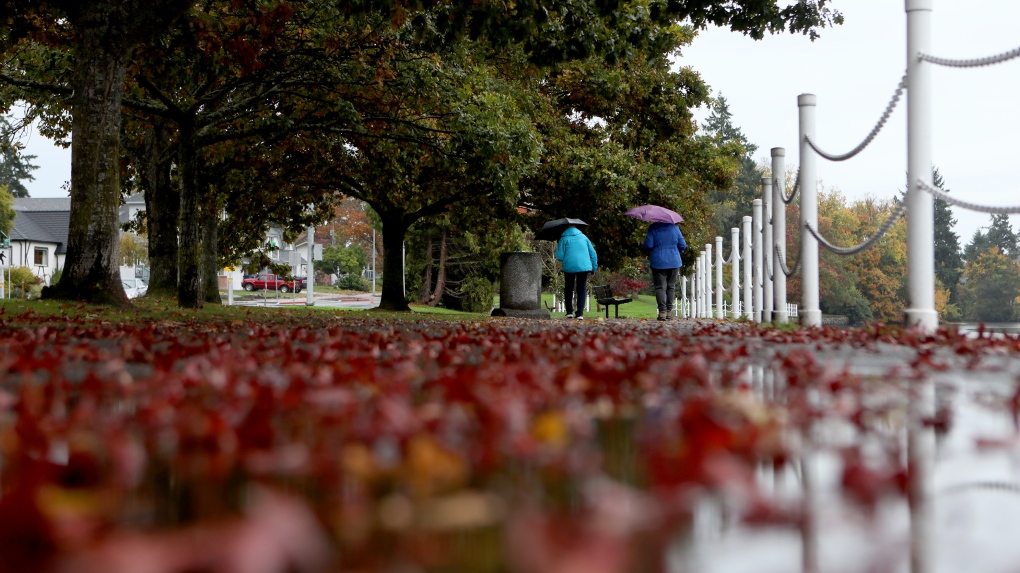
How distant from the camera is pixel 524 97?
24.6 meters

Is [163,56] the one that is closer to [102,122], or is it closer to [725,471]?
[102,122]

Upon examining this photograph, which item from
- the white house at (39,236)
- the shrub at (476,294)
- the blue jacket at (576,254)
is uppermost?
the white house at (39,236)

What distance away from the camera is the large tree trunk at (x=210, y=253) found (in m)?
26.0

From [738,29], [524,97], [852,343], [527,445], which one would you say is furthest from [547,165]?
[527,445]

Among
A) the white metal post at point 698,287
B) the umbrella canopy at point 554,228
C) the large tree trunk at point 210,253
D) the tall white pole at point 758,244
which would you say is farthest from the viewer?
the large tree trunk at point 210,253

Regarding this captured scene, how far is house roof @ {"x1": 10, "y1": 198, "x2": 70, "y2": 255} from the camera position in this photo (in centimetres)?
7062

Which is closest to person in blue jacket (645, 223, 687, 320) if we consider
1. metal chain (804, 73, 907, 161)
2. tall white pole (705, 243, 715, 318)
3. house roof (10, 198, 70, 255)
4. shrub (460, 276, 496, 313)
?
tall white pole (705, 243, 715, 318)

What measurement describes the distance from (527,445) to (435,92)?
16145 mm

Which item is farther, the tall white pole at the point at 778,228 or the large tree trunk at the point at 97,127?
the large tree trunk at the point at 97,127

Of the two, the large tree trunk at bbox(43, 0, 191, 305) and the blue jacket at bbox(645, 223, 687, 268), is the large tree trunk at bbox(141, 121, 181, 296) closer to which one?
the large tree trunk at bbox(43, 0, 191, 305)

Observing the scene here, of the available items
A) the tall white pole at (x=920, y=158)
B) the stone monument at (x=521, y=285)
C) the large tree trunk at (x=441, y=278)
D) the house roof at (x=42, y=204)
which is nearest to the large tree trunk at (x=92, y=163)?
the tall white pole at (x=920, y=158)

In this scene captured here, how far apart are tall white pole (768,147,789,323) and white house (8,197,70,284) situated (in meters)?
64.2

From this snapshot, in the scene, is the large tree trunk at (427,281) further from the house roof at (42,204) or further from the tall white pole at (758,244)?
the house roof at (42,204)

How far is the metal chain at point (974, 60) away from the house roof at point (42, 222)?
237 ft
